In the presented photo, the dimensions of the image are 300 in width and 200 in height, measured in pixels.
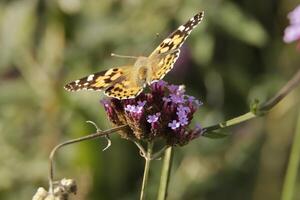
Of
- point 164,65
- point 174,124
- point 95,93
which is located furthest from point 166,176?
point 95,93

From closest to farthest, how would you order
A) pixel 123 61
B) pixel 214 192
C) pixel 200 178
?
pixel 123 61 → pixel 200 178 → pixel 214 192

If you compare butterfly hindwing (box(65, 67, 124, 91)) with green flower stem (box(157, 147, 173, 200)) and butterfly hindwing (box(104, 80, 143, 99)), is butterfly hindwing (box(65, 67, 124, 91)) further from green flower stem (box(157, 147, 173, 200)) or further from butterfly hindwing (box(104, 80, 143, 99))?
green flower stem (box(157, 147, 173, 200))

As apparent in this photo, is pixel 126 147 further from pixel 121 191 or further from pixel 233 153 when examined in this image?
pixel 233 153

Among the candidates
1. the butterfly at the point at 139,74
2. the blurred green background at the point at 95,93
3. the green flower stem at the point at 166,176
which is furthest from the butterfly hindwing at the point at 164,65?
the blurred green background at the point at 95,93

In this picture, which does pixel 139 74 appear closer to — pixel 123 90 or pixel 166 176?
pixel 123 90

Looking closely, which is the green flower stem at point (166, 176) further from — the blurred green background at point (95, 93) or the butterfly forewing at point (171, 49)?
the blurred green background at point (95, 93)

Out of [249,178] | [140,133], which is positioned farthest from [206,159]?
[140,133]

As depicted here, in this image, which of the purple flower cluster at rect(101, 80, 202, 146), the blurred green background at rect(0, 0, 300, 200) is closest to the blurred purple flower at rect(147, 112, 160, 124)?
the purple flower cluster at rect(101, 80, 202, 146)

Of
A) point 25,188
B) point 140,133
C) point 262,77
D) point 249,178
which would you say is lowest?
point 140,133

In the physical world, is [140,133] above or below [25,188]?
below
